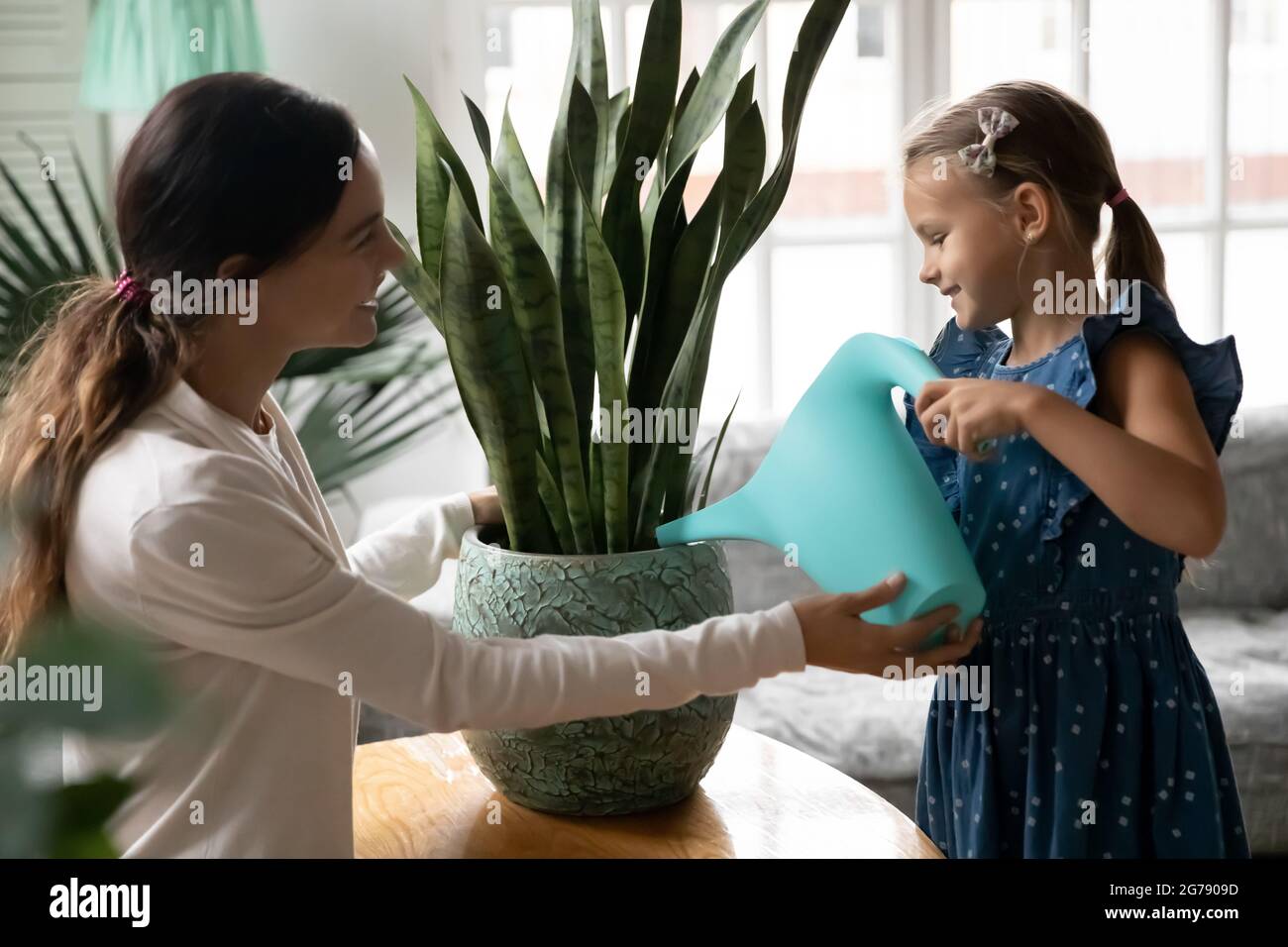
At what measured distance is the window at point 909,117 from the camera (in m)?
2.54

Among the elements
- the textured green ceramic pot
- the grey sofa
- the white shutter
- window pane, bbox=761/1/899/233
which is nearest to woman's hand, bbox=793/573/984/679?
the textured green ceramic pot

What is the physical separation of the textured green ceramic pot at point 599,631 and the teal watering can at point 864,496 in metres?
0.07

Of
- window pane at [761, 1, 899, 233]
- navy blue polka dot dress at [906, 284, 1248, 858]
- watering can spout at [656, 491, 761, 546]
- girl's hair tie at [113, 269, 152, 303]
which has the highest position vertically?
window pane at [761, 1, 899, 233]

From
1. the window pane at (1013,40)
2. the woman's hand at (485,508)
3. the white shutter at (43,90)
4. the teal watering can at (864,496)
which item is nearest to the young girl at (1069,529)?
the teal watering can at (864,496)

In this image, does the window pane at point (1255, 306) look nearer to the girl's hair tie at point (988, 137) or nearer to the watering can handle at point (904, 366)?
the girl's hair tie at point (988, 137)

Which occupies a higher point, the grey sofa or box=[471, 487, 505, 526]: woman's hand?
box=[471, 487, 505, 526]: woman's hand

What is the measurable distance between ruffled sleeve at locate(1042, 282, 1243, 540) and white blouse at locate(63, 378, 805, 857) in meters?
0.26

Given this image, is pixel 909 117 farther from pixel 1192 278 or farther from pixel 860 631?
pixel 860 631

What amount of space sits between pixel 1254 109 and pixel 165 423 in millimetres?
2527

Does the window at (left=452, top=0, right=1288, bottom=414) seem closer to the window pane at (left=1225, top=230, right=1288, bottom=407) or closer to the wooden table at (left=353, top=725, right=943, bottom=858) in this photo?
the window pane at (left=1225, top=230, right=1288, bottom=407)

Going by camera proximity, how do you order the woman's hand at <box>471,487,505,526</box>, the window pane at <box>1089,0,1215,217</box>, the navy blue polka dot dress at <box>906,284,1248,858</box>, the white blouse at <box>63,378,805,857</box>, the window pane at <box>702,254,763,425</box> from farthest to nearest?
the window pane at <box>702,254,763,425</box> < the window pane at <box>1089,0,1215,217</box> < the woman's hand at <box>471,487,505,526</box> < the navy blue polka dot dress at <box>906,284,1248,858</box> < the white blouse at <box>63,378,805,857</box>

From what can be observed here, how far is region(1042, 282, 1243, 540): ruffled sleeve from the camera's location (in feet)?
2.93

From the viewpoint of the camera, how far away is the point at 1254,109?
259 cm

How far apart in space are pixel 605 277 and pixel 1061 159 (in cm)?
40
